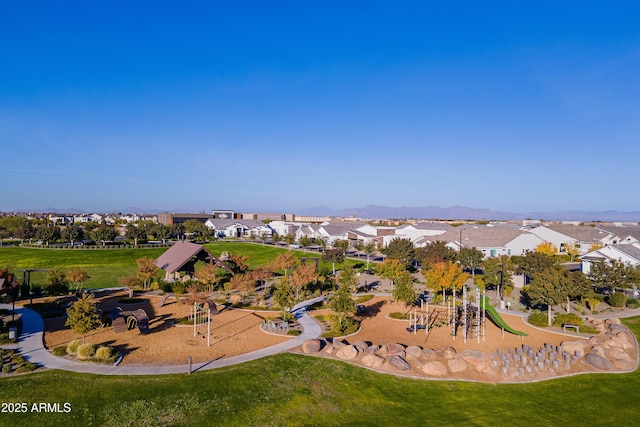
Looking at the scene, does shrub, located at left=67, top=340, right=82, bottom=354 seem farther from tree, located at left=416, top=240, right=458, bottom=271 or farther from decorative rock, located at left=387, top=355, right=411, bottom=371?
tree, located at left=416, top=240, right=458, bottom=271

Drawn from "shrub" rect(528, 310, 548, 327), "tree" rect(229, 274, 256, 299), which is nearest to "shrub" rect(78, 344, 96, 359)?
"tree" rect(229, 274, 256, 299)

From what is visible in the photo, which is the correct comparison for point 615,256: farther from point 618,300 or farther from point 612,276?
point 618,300

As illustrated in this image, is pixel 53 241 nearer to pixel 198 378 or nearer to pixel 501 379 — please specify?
pixel 198 378

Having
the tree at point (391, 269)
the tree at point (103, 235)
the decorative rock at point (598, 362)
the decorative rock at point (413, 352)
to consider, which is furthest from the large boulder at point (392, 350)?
the tree at point (103, 235)

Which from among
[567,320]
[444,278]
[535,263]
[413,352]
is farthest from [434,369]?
[535,263]

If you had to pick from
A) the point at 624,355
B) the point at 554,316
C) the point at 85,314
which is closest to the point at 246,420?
the point at 85,314
